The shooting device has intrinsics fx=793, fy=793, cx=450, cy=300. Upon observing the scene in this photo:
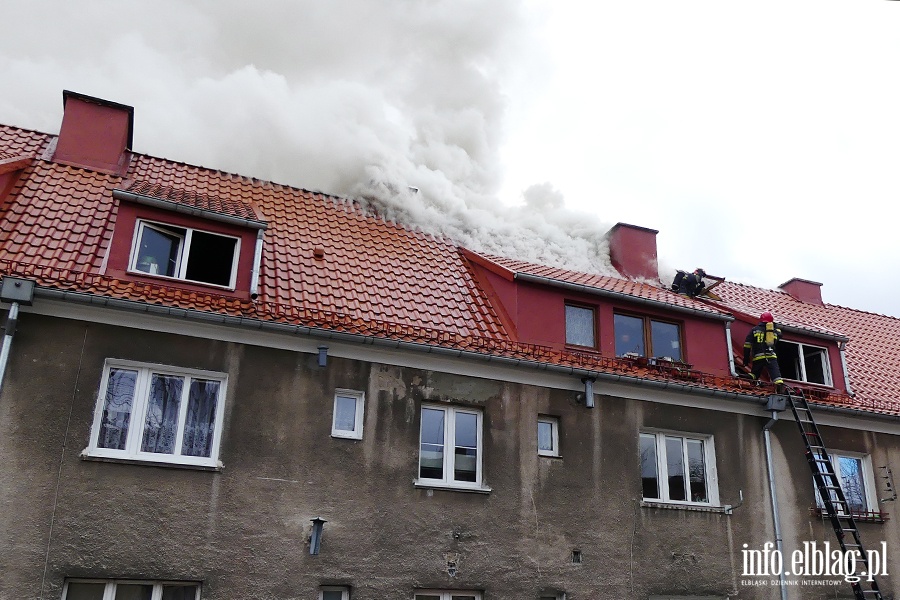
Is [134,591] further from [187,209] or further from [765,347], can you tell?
[765,347]

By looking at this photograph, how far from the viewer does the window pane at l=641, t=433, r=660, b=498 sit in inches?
489

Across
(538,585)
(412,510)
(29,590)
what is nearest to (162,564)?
(29,590)

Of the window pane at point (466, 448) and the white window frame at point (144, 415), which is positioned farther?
the window pane at point (466, 448)

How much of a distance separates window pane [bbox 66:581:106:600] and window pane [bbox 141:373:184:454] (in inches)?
62.7

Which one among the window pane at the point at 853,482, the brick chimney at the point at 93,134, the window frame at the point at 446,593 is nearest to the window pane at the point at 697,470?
the window pane at the point at 853,482

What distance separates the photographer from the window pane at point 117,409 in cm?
955

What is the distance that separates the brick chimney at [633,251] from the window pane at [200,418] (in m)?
10.2

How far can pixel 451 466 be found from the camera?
11.2 meters

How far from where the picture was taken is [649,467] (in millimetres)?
12586

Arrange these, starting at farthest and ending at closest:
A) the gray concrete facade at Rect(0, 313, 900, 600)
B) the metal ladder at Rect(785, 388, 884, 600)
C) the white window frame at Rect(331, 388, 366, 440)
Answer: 1. the metal ladder at Rect(785, 388, 884, 600)
2. the white window frame at Rect(331, 388, 366, 440)
3. the gray concrete facade at Rect(0, 313, 900, 600)

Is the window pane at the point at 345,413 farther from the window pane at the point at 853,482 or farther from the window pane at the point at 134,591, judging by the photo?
the window pane at the point at 853,482

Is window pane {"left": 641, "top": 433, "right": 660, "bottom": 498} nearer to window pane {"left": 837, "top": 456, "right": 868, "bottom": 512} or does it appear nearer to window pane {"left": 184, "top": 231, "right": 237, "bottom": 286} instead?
window pane {"left": 837, "top": 456, "right": 868, "bottom": 512}

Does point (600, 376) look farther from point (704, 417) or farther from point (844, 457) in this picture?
point (844, 457)

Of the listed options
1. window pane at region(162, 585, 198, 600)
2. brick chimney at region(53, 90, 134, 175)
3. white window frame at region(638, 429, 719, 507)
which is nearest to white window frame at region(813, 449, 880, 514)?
white window frame at region(638, 429, 719, 507)
